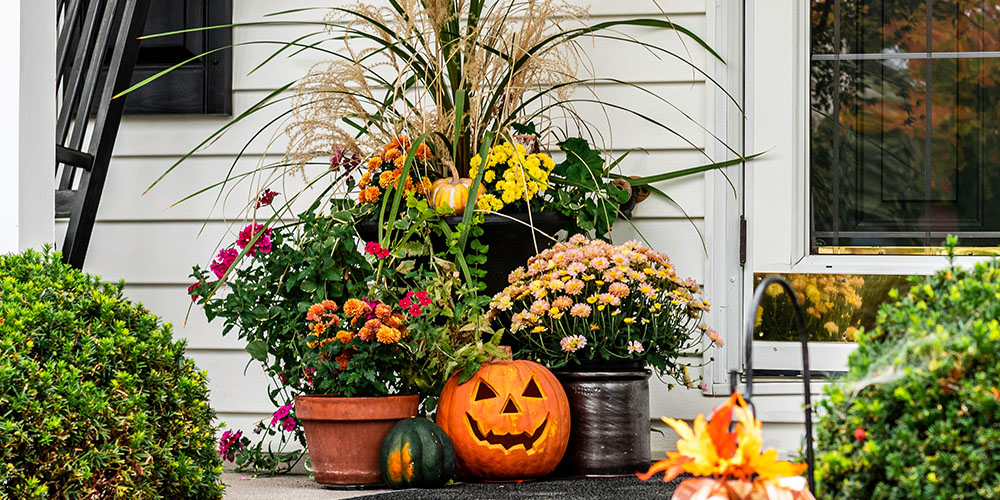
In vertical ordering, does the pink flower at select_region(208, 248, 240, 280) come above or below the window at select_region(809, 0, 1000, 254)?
below

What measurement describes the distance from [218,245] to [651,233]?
4.29 feet

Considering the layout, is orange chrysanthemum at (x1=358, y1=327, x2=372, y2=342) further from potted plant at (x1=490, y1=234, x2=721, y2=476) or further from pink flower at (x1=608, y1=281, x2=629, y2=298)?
pink flower at (x1=608, y1=281, x2=629, y2=298)

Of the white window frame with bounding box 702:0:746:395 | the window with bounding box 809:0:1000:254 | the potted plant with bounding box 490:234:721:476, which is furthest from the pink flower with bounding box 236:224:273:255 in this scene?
the window with bounding box 809:0:1000:254

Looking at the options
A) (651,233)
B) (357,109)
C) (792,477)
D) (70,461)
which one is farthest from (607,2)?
(792,477)

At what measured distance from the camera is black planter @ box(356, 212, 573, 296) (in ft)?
7.68

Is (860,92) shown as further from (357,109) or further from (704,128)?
(357,109)

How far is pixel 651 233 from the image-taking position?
276 centimetres

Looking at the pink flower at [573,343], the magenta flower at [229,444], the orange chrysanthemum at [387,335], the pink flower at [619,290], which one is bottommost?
the magenta flower at [229,444]

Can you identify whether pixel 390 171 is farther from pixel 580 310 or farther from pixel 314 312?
pixel 580 310

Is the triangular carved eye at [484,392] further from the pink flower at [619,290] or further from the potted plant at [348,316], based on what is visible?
the pink flower at [619,290]

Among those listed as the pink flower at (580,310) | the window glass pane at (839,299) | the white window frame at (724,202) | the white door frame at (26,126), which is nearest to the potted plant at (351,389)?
the pink flower at (580,310)

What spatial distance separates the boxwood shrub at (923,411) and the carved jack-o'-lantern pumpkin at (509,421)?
1097 mm

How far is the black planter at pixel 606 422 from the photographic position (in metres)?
2.13

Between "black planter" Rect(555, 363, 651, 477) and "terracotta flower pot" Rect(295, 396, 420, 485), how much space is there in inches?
15.8
